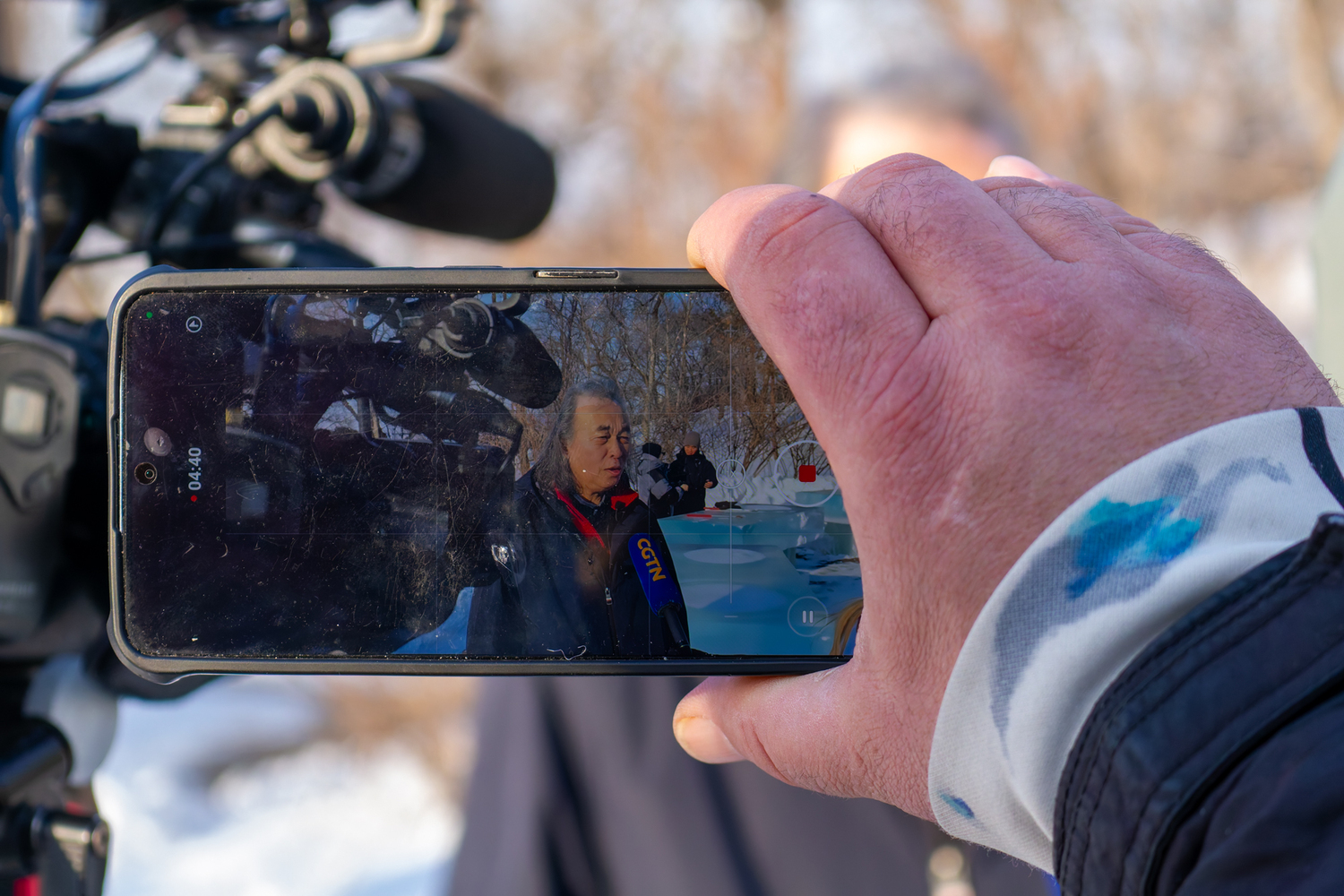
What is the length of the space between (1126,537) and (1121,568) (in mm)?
17

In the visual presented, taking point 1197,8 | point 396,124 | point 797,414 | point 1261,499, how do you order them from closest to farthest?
point 1261,499 → point 797,414 → point 396,124 → point 1197,8

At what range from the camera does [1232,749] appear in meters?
0.36

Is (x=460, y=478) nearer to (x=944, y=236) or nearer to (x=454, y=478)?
(x=454, y=478)

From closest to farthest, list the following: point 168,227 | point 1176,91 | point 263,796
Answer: point 168,227, point 263,796, point 1176,91

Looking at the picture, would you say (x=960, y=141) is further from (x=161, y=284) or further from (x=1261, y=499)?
(x=161, y=284)

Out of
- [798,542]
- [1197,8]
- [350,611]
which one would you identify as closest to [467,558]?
[350,611]

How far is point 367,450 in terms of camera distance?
0.66 meters

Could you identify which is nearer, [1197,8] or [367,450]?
[367,450]

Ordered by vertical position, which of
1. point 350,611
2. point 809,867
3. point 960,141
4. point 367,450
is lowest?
point 809,867

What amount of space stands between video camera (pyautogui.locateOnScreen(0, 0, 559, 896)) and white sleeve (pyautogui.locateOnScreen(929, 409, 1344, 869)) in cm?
40

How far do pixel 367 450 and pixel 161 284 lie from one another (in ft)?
0.70

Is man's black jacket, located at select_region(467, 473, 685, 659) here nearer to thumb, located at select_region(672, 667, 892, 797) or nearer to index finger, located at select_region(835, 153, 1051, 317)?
thumb, located at select_region(672, 667, 892, 797)

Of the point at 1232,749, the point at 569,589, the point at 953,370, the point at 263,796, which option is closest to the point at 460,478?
the point at 569,589

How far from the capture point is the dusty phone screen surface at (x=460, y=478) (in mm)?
654
